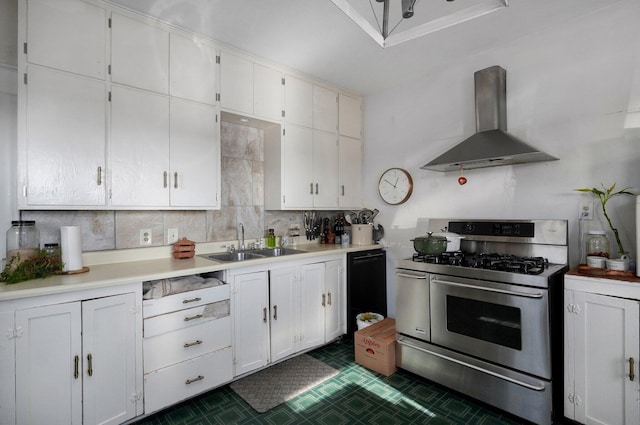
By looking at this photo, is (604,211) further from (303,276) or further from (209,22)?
(209,22)

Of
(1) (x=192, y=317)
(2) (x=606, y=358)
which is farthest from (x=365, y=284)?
(2) (x=606, y=358)

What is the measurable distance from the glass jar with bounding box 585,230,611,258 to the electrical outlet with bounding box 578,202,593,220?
0.17m

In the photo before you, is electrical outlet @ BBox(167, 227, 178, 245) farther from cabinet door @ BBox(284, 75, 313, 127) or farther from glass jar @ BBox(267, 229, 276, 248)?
cabinet door @ BBox(284, 75, 313, 127)

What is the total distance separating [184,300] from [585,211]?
2.88 meters

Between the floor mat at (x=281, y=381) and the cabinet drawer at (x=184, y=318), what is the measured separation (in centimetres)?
60

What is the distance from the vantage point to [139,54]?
2195 mm

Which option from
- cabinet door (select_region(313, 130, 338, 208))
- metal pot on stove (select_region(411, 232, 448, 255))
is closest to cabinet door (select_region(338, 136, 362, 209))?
cabinet door (select_region(313, 130, 338, 208))

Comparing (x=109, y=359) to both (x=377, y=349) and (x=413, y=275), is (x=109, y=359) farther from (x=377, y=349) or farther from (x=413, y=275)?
(x=413, y=275)

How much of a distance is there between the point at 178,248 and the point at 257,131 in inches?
56.1

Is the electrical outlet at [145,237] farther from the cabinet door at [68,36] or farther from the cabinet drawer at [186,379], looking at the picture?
the cabinet door at [68,36]

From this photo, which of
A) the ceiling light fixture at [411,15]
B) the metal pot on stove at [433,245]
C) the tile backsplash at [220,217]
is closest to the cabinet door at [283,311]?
the tile backsplash at [220,217]

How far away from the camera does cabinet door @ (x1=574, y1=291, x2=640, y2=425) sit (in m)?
1.67

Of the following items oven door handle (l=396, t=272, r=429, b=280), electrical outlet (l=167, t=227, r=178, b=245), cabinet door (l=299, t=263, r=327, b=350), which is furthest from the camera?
cabinet door (l=299, t=263, r=327, b=350)

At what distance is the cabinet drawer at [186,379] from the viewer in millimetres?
1901
